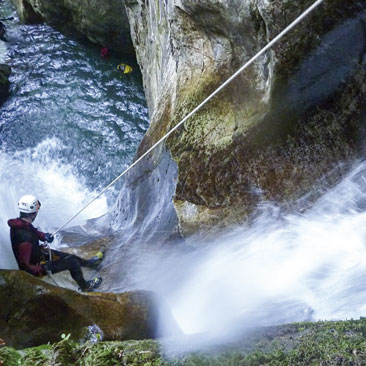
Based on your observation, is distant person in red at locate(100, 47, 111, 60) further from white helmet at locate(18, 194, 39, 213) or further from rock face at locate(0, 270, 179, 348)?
rock face at locate(0, 270, 179, 348)

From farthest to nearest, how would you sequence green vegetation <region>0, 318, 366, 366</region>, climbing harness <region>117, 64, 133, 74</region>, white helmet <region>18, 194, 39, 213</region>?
climbing harness <region>117, 64, 133, 74</region>
white helmet <region>18, 194, 39, 213</region>
green vegetation <region>0, 318, 366, 366</region>

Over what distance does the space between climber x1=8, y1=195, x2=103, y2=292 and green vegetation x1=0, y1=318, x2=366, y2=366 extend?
443 centimetres

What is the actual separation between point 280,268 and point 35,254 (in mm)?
4011

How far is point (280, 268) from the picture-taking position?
665 cm

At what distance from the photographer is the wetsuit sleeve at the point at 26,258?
7652mm

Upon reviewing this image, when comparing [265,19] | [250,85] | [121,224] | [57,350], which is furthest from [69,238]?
[57,350]

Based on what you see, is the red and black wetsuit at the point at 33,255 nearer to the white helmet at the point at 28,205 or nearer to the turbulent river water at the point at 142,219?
the white helmet at the point at 28,205

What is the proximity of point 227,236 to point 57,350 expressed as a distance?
423cm

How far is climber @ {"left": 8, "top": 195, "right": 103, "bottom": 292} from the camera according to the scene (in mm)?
7707

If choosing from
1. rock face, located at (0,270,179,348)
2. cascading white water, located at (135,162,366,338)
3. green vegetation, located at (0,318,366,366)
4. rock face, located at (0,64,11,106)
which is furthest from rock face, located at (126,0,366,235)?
rock face, located at (0,64,11,106)

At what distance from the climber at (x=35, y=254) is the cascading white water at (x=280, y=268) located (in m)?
1.40

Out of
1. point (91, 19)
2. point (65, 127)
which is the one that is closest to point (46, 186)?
point (65, 127)

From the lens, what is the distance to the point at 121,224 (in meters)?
9.52

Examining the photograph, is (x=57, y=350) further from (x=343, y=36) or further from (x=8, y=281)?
(x=343, y=36)
